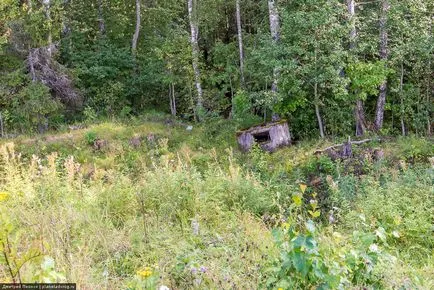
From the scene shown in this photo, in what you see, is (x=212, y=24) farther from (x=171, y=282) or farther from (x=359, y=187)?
(x=171, y=282)

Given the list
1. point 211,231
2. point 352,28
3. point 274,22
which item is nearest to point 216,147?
point 274,22

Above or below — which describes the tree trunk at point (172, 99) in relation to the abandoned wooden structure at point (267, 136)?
above

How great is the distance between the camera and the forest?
8.57 feet

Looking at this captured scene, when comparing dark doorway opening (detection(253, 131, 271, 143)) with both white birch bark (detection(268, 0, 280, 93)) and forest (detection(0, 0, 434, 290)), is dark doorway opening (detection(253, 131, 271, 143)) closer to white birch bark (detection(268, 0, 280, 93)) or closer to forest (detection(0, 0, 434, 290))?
forest (detection(0, 0, 434, 290))

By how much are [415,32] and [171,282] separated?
28.6 feet

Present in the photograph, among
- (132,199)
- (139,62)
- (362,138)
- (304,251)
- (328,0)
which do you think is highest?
(328,0)

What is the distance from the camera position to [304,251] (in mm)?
2096

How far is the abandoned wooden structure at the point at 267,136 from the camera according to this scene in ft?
31.3

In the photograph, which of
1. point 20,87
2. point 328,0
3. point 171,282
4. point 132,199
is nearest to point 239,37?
point 328,0

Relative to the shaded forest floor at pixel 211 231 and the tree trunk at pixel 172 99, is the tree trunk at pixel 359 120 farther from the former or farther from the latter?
the tree trunk at pixel 172 99

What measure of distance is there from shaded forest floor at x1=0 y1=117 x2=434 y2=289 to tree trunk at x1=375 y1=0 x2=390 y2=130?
2577 mm

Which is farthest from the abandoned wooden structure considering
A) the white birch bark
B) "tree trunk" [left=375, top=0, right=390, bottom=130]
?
"tree trunk" [left=375, top=0, right=390, bottom=130]

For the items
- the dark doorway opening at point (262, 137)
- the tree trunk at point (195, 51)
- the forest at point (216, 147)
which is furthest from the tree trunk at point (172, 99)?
the dark doorway opening at point (262, 137)

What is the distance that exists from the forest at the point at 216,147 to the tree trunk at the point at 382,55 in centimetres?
5
